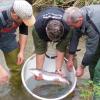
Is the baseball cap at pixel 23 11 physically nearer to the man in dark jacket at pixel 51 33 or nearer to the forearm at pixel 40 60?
the man in dark jacket at pixel 51 33

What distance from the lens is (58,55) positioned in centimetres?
604

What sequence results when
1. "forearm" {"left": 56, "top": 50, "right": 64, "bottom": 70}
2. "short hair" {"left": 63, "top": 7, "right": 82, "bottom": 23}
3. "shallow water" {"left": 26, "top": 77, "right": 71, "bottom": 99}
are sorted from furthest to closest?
"shallow water" {"left": 26, "top": 77, "right": 71, "bottom": 99} < "forearm" {"left": 56, "top": 50, "right": 64, "bottom": 70} < "short hair" {"left": 63, "top": 7, "right": 82, "bottom": 23}

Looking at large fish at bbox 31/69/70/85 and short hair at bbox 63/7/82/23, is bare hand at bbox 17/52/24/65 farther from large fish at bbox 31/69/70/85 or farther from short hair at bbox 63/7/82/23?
short hair at bbox 63/7/82/23

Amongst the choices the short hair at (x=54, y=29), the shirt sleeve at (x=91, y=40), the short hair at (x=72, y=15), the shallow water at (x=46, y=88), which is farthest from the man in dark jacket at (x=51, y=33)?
the shallow water at (x=46, y=88)

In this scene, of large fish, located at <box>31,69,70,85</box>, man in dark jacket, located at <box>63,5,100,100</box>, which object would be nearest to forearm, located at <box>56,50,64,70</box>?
large fish, located at <box>31,69,70,85</box>

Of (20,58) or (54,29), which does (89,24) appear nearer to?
(54,29)

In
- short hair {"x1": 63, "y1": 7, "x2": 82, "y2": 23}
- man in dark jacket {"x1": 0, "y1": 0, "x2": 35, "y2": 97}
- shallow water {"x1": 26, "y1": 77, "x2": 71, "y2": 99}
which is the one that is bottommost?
shallow water {"x1": 26, "y1": 77, "x2": 71, "y2": 99}

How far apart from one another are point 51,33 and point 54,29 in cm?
8

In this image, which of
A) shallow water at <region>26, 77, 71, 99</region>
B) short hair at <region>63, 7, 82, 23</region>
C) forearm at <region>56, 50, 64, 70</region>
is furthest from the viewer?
shallow water at <region>26, 77, 71, 99</region>

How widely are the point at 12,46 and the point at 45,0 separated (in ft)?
10.1

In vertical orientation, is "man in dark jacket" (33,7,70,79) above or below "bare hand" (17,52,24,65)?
above

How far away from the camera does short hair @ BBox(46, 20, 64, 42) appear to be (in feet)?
17.8

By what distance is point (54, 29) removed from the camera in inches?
212

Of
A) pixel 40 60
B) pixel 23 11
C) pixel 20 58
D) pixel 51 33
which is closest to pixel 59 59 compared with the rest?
pixel 40 60
